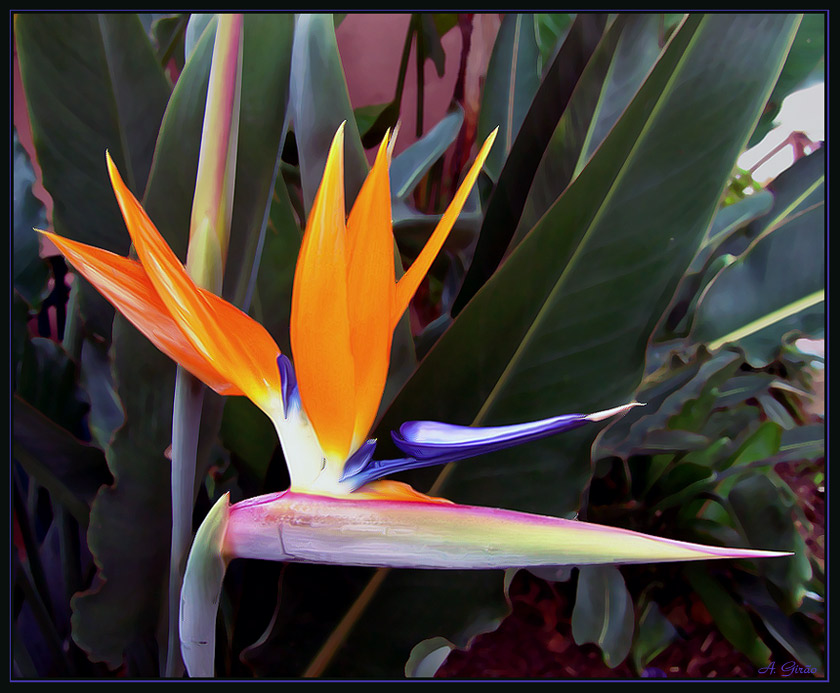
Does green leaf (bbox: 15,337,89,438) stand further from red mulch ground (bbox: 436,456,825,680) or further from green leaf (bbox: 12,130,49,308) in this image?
red mulch ground (bbox: 436,456,825,680)

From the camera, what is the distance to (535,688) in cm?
43

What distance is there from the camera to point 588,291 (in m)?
0.38

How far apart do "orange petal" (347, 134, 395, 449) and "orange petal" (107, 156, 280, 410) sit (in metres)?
0.06

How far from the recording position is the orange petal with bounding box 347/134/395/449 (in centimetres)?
27

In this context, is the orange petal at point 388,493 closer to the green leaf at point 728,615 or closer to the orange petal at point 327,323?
the orange petal at point 327,323

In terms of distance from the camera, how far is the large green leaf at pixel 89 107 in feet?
1.33

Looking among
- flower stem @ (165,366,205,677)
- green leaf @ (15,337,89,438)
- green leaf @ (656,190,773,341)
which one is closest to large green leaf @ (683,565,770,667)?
green leaf @ (656,190,773,341)

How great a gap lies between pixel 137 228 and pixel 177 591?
242 millimetres

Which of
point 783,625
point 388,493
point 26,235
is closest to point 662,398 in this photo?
point 783,625

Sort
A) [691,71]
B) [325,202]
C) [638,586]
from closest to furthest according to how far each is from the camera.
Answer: [325,202]
[691,71]
[638,586]

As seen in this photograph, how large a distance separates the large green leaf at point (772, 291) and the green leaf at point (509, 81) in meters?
0.25

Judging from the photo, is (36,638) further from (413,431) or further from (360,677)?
(413,431)

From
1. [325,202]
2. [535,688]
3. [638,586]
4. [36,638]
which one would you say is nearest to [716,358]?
[638,586]

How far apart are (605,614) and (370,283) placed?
388mm
